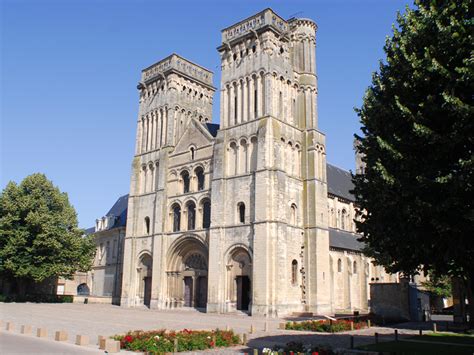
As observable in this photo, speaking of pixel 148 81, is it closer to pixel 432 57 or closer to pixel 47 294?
pixel 47 294

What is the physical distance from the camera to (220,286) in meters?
36.4

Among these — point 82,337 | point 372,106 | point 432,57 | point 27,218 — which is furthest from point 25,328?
point 27,218

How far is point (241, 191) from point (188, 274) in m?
9.57

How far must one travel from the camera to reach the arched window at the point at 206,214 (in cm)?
4033

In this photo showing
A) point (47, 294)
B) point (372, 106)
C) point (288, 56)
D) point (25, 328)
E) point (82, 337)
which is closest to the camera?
point (372, 106)

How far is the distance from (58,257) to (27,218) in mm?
4707

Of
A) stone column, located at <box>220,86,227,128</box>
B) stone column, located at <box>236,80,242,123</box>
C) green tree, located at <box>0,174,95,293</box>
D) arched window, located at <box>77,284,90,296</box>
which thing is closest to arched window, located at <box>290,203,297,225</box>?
stone column, located at <box>236,80,242,123</box>

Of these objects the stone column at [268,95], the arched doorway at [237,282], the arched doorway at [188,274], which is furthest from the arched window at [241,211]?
the stone column at [268,95]

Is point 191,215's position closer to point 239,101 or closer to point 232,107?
point 232,107

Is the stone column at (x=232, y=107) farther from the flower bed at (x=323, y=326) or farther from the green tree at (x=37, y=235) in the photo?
the flower bed at (x=323, y=326)

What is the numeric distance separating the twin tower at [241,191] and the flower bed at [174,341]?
52.1 feet

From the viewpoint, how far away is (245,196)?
36.9 meters

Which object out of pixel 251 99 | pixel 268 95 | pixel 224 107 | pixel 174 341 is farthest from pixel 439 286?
pixel 174 341

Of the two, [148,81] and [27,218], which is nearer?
[27,218]
